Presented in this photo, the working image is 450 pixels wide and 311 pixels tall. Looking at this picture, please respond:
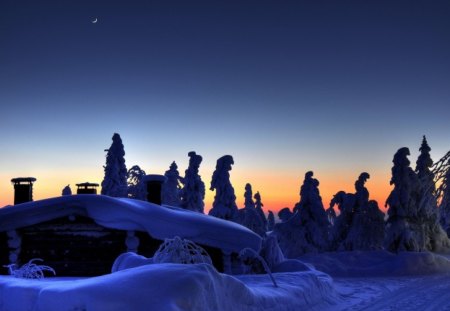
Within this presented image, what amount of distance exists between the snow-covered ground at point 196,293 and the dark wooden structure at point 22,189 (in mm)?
9726

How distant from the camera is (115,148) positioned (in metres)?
45.7

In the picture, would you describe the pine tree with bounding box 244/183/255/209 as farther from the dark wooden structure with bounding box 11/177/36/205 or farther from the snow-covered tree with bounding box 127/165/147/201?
the dark wooden structure with bounding box 11/177/36/205

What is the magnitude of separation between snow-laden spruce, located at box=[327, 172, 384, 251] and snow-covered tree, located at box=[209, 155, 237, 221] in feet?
25.1

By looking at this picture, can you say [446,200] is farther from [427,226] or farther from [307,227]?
[427,226]

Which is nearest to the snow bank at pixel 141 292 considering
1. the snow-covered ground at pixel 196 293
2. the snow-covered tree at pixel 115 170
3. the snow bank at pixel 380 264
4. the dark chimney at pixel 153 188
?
the snow-covered ground at pixel 196 293

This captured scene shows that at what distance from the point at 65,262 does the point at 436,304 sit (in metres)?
11.6

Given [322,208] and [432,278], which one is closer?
[432,278]

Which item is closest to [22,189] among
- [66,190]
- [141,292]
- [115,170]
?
[141,292]

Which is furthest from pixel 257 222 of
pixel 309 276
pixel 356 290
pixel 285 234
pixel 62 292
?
pixel 62 292

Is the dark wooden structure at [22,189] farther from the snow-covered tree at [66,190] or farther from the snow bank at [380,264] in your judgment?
the snow-covered tree at [66,190]

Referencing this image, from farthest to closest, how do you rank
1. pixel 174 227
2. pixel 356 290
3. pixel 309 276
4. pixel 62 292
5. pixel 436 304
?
pixel 356 290, pixel 174 227, pixel 309 276, pixel 436 304, pixel 62 292

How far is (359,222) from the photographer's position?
3362 centimetres

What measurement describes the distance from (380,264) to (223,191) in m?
13.7

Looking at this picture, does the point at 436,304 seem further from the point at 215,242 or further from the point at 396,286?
Answer: the point at 215,242
